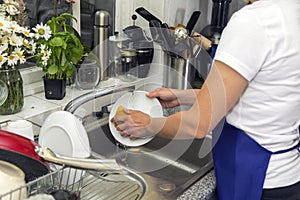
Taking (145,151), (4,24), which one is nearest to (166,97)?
(145,151)

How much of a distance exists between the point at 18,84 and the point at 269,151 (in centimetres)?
75

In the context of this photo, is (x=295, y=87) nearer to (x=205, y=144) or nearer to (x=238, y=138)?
(x=238, y=138)

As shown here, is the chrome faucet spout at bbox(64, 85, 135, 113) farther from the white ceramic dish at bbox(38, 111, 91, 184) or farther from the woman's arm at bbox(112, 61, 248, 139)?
the woman's arm at bbox(112, 61, 248, 139)

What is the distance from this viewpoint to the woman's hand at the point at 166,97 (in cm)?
110

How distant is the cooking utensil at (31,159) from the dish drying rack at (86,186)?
0.02 meters

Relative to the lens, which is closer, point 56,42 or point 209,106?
point 209,106

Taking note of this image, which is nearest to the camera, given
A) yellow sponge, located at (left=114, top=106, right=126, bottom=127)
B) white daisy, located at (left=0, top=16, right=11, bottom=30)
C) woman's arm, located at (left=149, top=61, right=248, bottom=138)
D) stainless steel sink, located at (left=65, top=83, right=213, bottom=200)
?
woman's arm, located at (left=149, top=61, right=248, bottom=138)

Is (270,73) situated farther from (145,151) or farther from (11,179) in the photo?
(145,151)

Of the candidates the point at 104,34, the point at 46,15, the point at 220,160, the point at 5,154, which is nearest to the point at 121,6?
the point at 104,34

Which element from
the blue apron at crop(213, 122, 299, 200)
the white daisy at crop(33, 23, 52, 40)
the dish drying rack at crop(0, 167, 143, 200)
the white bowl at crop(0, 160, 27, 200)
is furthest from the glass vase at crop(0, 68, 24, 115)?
the blue apron at crop(213, 122, 299, 200)

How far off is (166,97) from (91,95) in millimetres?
342

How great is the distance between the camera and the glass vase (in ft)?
3.61

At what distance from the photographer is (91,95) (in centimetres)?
133

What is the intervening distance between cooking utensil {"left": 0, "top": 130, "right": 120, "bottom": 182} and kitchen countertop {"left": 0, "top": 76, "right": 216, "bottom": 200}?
0.91 ft
